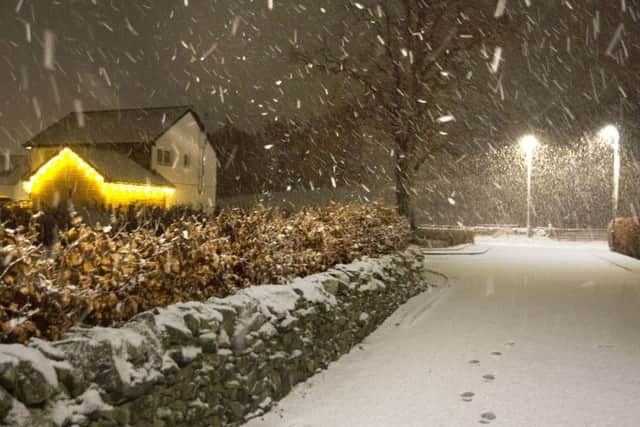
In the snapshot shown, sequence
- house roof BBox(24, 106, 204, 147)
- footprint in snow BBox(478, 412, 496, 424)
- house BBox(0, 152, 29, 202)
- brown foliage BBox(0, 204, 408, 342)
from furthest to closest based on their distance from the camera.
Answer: house BBox(0, 152, 29, 202) < house roof BBox(24, 106, 204, 147) < footprint in snow BBox(478, 412, 496, 424) < brown foliage BBox(0, 204, 408, 342)

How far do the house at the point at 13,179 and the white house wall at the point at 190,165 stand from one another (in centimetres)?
856

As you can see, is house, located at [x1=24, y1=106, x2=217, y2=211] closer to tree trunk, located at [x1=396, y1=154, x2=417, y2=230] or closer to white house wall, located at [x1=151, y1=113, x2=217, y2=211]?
white house wall, located at [x1=151, y1=113, x2=217, y2=211]

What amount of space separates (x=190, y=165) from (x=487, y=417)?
34220 mm

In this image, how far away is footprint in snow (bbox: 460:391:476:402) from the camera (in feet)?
18.9

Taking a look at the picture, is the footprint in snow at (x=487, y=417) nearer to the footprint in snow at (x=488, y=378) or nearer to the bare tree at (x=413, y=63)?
the footprint in snow at (x=488, y=378)

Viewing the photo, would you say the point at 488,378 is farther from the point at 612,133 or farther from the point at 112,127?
the point at 112,127

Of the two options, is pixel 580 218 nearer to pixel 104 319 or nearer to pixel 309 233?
pixel 309 233

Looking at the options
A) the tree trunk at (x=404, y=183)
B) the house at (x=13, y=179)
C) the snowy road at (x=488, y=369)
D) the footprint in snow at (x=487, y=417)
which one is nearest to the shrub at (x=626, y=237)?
the tree trunk at (x=404, y=183)

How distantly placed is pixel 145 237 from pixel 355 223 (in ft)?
19.9

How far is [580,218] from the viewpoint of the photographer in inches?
1665

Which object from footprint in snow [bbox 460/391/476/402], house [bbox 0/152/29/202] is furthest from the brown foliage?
house [bbox 0/152/29/202]

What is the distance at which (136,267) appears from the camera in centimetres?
469

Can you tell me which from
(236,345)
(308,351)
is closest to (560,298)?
(308,351)

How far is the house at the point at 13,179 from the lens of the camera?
119 feet
